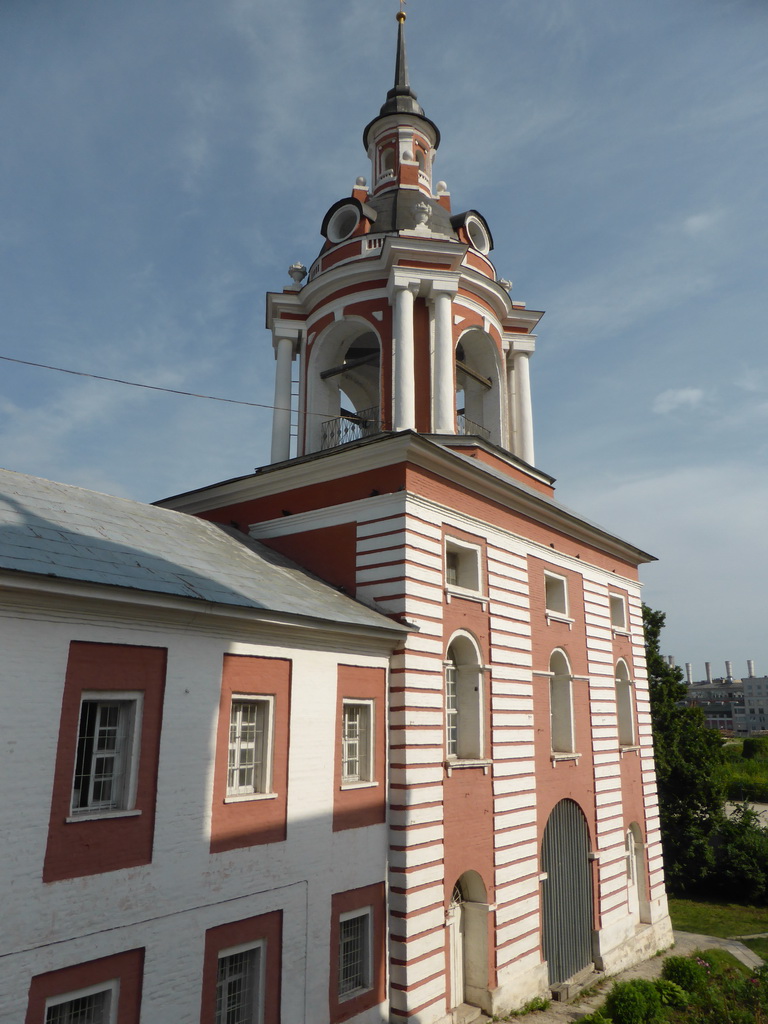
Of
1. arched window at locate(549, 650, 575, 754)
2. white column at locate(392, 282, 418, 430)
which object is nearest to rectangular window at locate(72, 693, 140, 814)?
white column at locate(392, 282, 418, 430)

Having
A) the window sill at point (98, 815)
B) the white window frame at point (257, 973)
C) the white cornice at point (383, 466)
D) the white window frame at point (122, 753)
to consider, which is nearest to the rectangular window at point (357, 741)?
the white window frame at point (257, 973)

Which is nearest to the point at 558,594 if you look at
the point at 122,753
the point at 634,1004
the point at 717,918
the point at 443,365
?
the point at 443,365

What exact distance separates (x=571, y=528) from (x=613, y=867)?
8.44m

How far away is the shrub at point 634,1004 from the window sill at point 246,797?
7.52m

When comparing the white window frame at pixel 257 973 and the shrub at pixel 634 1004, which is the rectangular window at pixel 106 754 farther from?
the shrub at pixel 634 1004

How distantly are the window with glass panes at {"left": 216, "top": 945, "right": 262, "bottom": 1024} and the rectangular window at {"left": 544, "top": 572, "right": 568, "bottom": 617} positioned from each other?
1076 cm

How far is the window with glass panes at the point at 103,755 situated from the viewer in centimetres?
917

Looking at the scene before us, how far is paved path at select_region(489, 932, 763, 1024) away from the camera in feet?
47.3

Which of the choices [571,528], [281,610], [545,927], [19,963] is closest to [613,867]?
[545,927]

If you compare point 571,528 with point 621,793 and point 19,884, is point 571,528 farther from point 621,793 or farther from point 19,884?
point 19,884

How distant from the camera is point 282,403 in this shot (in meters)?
19.3

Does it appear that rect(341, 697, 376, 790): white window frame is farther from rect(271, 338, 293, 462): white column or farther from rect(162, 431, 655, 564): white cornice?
rect(271, 338, 293, 462): white column

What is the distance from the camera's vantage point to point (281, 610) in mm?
11227

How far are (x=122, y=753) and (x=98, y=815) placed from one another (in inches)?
32.3
